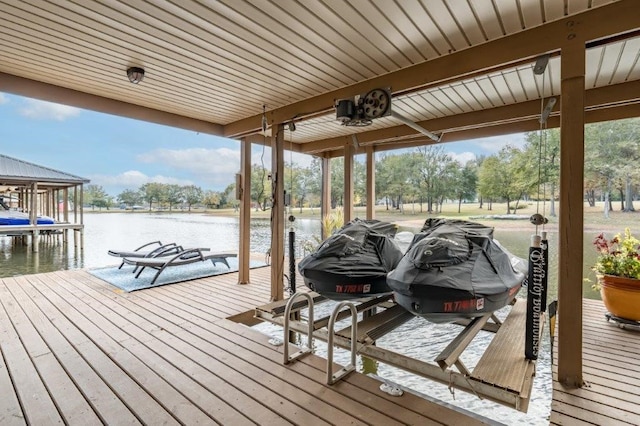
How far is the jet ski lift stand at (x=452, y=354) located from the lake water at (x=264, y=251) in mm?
566

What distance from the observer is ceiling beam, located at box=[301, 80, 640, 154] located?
11.1 feet

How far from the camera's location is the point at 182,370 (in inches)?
96.0

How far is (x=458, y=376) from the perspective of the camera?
1.87 meters

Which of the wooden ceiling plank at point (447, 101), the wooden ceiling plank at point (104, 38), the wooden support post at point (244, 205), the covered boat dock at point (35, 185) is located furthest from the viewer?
the covered boat dock at point (35, 185)

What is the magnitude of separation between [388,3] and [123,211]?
11.6m

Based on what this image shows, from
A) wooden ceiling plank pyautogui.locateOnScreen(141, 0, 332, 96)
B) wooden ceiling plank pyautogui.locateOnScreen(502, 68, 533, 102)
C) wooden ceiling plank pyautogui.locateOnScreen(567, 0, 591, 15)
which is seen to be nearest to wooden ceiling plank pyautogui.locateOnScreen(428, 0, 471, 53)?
wooden ceiling plank pyautogui.locateOnScreen(567, 0, 591, 15)

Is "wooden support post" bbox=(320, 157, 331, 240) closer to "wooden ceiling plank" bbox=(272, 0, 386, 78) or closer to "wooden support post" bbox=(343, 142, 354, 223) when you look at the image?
"wooden support post" bbox=(343, 142, 354, 223)

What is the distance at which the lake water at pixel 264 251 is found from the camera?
2668mm

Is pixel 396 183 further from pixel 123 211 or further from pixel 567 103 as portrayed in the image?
pixel 123 211

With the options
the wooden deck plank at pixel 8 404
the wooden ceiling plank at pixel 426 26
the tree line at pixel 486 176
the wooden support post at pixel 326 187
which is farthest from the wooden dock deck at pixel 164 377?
the wooden support post at pixel 326 187

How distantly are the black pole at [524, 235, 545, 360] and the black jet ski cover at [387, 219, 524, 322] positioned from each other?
0.22 meters

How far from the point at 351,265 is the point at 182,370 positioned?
155 centimetres

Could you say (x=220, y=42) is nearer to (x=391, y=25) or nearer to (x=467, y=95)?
(x=391, y=25)

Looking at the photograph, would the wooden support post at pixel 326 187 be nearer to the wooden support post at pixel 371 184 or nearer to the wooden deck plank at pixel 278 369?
the wooden support post at pixel 371 184
